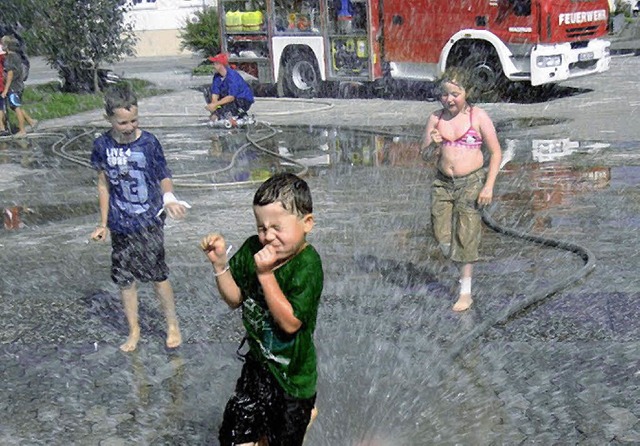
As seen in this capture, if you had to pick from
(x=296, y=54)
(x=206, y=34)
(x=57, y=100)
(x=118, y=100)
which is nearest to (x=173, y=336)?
(x=118, y=100)

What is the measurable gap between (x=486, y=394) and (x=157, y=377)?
74.0 inches

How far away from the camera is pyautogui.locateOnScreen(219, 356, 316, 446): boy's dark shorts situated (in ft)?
11.6

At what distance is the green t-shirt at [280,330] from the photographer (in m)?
3.48

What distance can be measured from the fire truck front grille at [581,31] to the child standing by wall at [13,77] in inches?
381

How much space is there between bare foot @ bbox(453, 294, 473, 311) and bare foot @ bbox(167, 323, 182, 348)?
185 centimetres

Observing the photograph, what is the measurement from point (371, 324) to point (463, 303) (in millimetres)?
669

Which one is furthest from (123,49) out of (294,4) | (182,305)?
(182,305)

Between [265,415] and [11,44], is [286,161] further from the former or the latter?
[265,415]

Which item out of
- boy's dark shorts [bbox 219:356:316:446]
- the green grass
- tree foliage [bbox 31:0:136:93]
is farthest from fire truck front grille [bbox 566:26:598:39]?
boy's dark shorts [bbox 219:356:316:446]

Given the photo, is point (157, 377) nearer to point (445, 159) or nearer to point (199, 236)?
point (445, 159)

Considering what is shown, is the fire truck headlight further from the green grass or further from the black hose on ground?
the green grass

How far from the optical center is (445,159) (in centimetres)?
647

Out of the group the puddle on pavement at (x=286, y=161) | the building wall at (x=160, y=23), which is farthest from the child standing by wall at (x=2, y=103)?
the building wall at (x=160, y=23)

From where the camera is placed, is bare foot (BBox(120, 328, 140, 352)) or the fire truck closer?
bare foot (BBox(120, 328, 140, 352))
